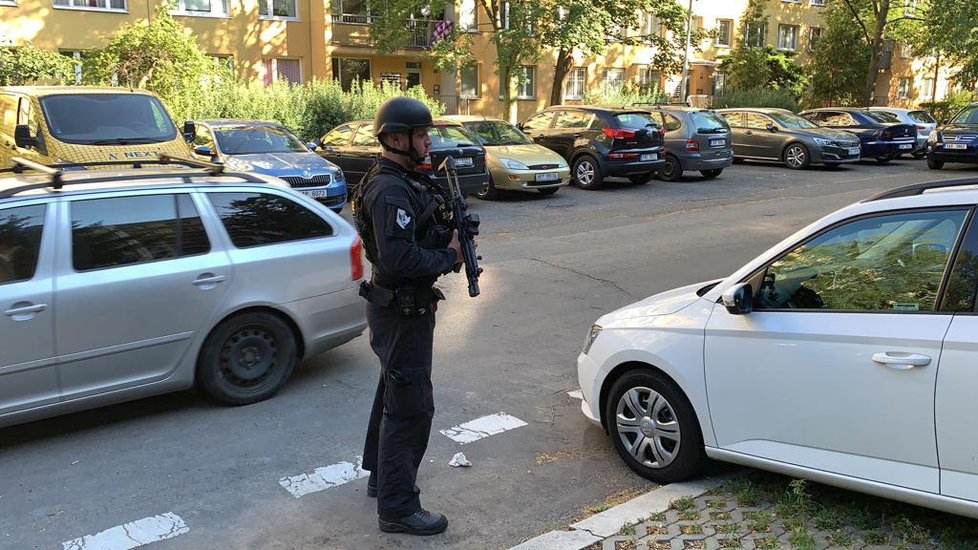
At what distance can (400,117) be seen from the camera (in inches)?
138

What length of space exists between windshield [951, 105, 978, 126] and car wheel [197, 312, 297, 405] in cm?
2166

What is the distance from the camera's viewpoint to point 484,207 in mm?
15008

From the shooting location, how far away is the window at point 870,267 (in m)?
3.39

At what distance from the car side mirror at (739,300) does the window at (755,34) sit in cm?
4108

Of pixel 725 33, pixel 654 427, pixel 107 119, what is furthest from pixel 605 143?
pixel 725 33

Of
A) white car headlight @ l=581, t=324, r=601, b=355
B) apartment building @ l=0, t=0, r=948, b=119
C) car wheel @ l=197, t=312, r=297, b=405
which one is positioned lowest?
car wheel @ l=197, t=312, r=297, b=405

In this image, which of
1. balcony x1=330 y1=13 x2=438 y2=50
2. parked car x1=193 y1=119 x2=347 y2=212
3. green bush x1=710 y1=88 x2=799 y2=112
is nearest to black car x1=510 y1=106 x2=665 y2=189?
parked car x1=193 y1=119 x2=347 y2=212

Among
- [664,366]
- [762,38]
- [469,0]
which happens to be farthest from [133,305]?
[762,38]

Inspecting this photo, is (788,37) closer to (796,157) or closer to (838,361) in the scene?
(796,157)

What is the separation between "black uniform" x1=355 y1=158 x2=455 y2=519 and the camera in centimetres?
338

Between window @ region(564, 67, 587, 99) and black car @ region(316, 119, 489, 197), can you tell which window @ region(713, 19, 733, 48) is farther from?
black car @ region(316, 119, 489, 197)

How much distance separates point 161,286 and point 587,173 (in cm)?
1320

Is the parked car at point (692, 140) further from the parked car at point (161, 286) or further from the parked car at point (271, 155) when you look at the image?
the parked car at point (161, 286)

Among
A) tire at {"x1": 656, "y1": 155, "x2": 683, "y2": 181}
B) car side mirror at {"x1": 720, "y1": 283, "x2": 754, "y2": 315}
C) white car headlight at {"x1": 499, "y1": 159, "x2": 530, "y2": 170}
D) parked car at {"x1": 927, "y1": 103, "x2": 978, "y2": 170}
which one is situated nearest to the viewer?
car side mirror at {"x1": 720, "y1": 283, "x2": 754, "y2": 315}
